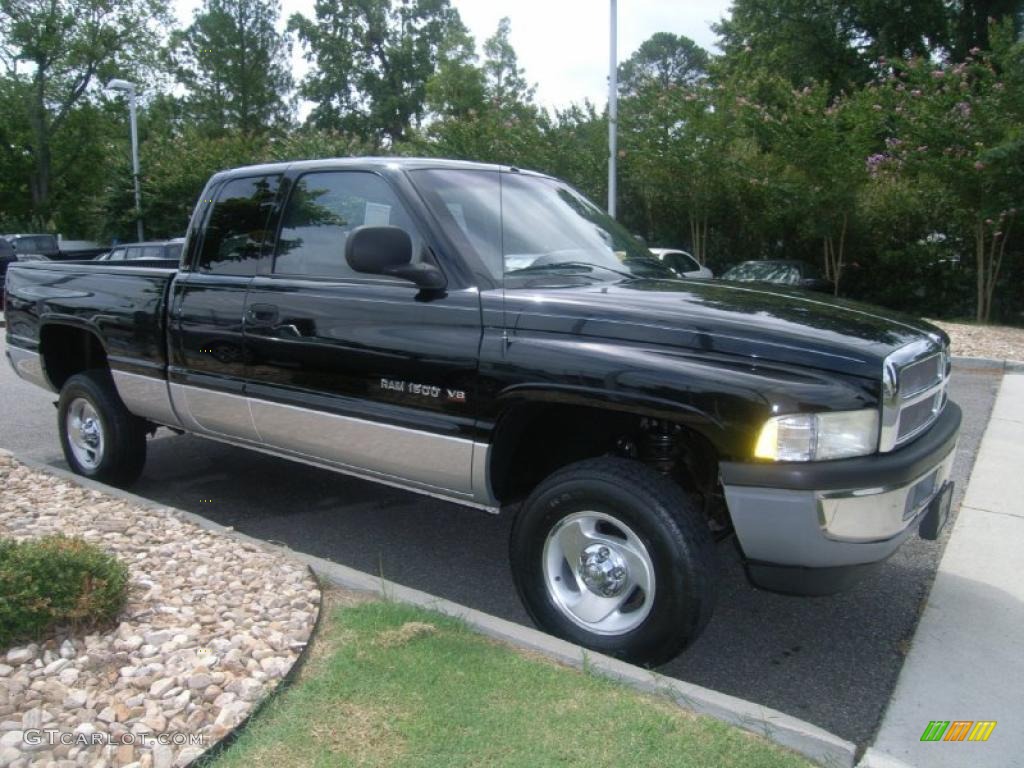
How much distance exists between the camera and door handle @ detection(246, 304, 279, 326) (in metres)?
4.41

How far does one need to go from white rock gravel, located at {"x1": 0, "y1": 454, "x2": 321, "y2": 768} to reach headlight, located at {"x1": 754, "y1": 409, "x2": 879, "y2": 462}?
1.81 meters

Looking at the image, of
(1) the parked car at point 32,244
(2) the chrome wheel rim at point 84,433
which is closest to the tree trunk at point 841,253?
(2) the chrome wheel rim at point 84,433

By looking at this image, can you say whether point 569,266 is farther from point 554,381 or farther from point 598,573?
point 598,573

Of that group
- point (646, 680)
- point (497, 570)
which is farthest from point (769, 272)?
point (646, 680)

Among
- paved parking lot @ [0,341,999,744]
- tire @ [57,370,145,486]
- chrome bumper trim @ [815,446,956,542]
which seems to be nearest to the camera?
chrome bumper trim @ [815,446,956,542]

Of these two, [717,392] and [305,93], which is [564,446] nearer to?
[717,392]

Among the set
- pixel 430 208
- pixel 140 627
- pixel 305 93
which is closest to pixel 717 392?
pixel 430 208

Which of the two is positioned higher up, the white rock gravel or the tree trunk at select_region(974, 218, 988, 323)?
the tree trunk at select_region(974, 218, 988, 323)

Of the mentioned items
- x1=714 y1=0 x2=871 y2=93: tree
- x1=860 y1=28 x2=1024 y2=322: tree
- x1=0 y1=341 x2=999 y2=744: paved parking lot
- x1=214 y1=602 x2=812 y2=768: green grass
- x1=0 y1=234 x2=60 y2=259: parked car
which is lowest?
x1=0 y1=341 x2=999 y2=744: paved parking lot

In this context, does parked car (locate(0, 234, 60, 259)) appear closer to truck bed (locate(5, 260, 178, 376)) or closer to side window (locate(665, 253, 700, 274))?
side window (locate(665, 253, 700, 274))

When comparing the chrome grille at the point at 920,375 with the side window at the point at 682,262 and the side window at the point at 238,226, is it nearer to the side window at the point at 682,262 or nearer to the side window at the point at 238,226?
the side window at the point at 238,226

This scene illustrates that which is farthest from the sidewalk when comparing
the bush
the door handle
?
the door handle

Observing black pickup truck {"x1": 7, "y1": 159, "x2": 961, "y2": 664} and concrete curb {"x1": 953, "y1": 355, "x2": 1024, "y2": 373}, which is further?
concrete curb {"x1": 953, "y1": 355, "x2": 1024, "y2": 373}

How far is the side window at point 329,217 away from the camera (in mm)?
4148
